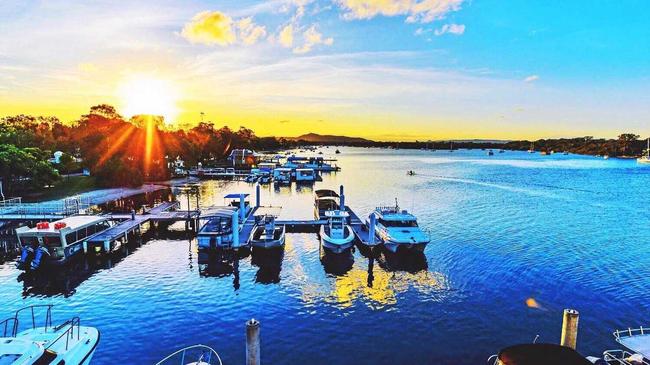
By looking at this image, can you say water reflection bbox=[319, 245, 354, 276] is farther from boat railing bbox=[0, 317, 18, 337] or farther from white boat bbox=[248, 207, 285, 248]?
boat railing bbox=[0, 317, 18, 337]

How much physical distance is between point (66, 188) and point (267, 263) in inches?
2081

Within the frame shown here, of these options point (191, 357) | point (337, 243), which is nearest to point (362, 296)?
point (337, 243)

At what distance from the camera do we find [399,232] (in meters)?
35.8

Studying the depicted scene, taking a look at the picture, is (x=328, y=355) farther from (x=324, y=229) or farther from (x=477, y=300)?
(x=324, y=229)

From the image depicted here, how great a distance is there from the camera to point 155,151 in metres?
91.0

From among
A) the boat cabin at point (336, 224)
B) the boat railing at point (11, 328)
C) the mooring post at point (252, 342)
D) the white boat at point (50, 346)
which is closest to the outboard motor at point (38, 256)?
the boat railing at point (11, 328)

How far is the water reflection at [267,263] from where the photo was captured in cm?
2955

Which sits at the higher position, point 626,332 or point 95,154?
point 95,154

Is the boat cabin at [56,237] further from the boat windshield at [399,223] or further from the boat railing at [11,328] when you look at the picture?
the boat windshield at [399,223]

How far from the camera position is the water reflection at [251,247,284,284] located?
96.9 feet

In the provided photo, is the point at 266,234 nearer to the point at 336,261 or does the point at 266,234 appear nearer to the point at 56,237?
the point at 336,261

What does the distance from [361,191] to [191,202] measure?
34.3 meters

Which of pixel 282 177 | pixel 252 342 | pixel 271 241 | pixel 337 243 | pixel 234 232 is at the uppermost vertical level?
pixel 282 177

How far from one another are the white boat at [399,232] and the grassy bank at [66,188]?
51.2 m
